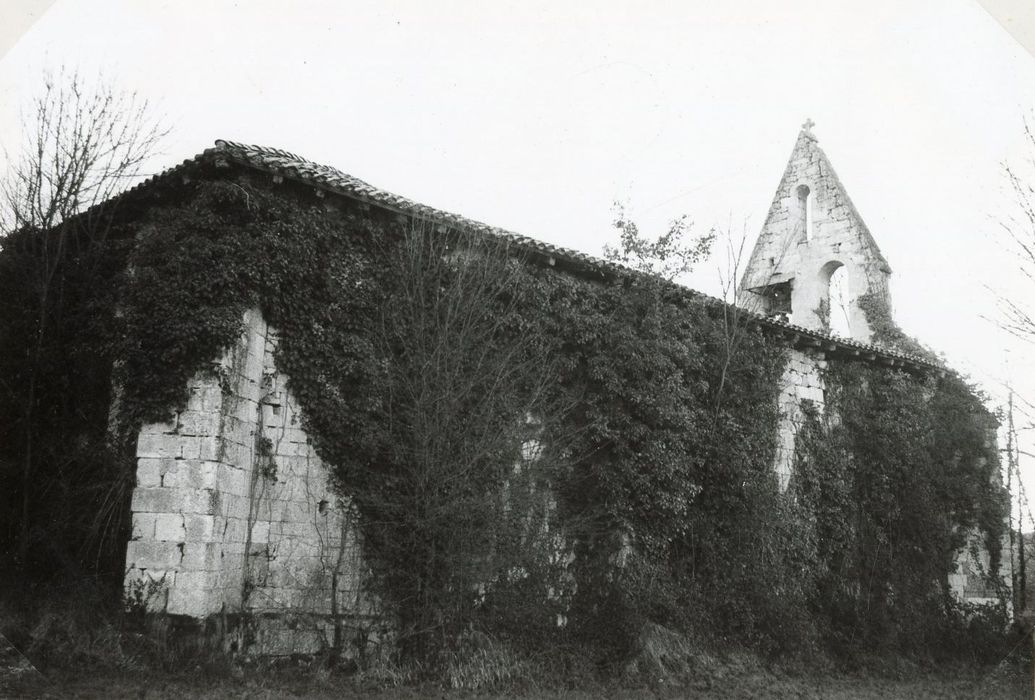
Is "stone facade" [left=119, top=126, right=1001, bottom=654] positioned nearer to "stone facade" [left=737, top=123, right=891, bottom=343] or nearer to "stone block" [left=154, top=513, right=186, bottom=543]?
"stone block" [left=154, top=513, right=186, bottom=543]

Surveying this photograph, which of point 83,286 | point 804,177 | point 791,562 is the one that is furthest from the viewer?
point 804,177

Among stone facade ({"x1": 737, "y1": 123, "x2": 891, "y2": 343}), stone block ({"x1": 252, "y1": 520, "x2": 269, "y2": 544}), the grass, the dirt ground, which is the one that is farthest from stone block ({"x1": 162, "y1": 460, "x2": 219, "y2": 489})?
stone facade ({"x1": 737, "y1": 123, "x2": 891, "y2": 343})

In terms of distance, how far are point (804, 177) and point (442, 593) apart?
16.7 metres

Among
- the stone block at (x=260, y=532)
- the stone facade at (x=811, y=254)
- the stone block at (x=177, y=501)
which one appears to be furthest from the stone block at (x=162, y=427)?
the stone facade at (x=811, y=254)

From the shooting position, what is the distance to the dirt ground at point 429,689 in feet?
24.6

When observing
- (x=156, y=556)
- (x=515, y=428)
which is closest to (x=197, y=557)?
(x=156, y=556)

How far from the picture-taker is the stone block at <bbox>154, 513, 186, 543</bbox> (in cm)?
851

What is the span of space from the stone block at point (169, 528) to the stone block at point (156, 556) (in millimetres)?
61

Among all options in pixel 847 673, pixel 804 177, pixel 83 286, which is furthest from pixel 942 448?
pixel 83 286

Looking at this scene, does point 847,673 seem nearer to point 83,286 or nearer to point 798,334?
point 798,334

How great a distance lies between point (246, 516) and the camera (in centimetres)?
929

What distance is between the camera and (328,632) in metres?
9.54

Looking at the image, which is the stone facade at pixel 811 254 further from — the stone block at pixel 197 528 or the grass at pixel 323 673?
the stone block at pixel 197 528

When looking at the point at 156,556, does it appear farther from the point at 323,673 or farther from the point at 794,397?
the point at 794,397
